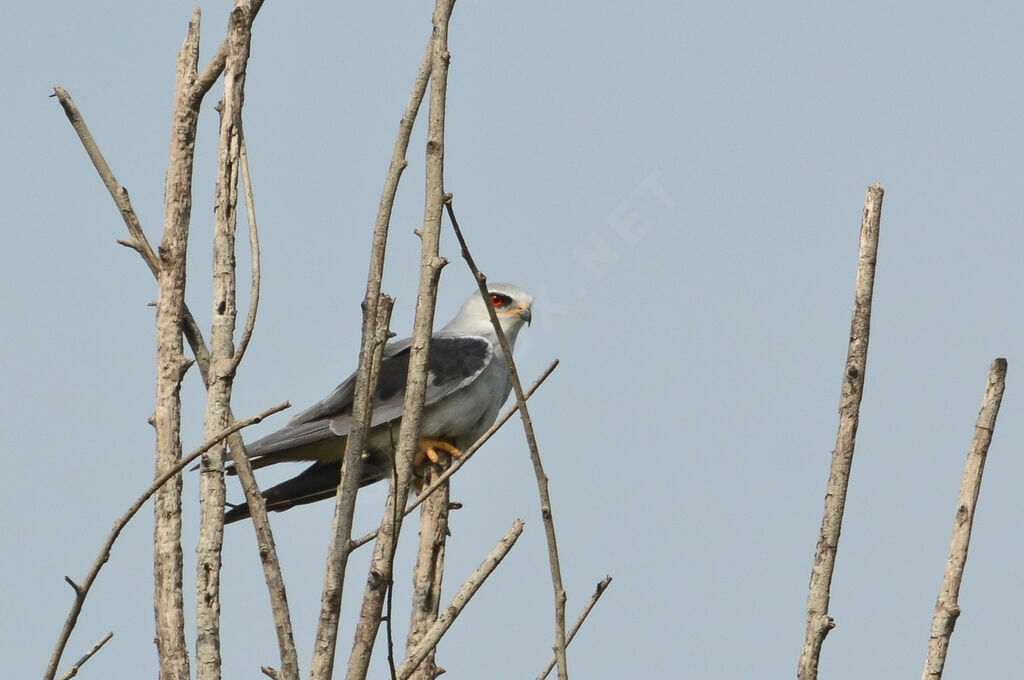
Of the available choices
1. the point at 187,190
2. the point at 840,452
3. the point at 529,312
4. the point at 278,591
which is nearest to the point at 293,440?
the point at 529,312

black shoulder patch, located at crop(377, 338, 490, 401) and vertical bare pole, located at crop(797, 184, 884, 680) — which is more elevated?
black shoulder patch, located at crop(377, 338, 490, 401)

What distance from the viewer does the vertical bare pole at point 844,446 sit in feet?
9.40

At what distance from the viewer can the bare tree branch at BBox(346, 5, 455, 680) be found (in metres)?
2.78

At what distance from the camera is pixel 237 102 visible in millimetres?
3664

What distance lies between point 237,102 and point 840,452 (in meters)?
1.92

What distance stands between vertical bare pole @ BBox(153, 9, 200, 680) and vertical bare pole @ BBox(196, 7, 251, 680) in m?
0.06

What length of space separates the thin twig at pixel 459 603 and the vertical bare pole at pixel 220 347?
1.57 feet

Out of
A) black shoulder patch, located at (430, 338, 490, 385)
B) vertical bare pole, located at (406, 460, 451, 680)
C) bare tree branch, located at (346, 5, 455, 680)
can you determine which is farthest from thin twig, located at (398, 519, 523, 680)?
black shoulder patch, located at (430, 338, 490, 385)

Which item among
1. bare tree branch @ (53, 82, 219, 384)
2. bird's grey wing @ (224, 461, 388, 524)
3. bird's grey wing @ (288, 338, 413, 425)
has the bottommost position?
bare tree branch @ (53, 82, 219, 384)

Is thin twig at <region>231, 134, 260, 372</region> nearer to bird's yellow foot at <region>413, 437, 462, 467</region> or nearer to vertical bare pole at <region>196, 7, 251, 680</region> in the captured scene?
vertical bare pole at <region>196, 7, 251, 680</region>

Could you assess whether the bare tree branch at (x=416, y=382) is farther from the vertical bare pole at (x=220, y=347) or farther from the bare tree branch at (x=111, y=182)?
the bare tree branch at (x=111, y=182)

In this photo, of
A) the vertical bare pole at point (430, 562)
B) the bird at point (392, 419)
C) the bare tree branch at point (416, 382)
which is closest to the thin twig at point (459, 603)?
the bare tree branch at point (416, 382)

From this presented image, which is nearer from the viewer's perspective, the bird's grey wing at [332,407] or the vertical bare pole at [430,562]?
the vertical bare pole at [430,562]

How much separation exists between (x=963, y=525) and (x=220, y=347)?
76.3 inches
